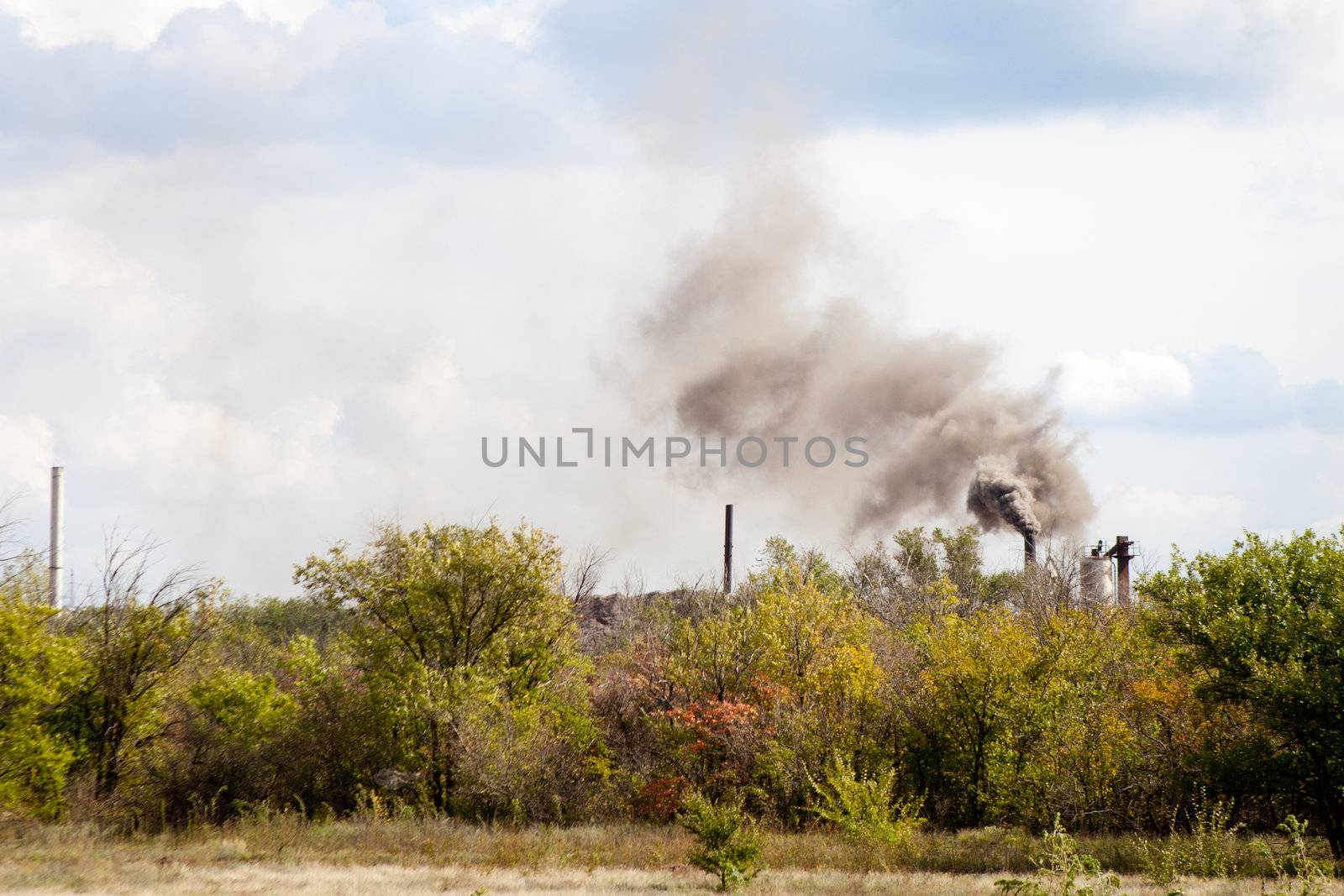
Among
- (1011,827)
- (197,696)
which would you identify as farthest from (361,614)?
(1011,827)

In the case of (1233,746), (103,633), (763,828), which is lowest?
(763,828)

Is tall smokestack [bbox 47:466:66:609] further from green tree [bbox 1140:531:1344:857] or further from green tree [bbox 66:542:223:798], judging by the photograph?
green tree [bbox 1140:531:1344:857]

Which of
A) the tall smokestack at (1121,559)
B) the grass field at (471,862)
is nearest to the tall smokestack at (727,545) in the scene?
the tall smokestack at (1121,559)

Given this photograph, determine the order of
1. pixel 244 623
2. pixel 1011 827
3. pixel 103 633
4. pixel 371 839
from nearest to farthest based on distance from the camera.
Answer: pixel 371 839
pixel 1011 827
pixel 103 633
pixel 244 623

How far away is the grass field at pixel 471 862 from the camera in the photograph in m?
18.1

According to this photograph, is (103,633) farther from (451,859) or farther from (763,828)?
(763,828)

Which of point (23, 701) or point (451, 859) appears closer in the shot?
point (451, 859)

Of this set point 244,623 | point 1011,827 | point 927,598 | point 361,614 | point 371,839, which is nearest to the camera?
point 371,839

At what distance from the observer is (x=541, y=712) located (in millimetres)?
27938

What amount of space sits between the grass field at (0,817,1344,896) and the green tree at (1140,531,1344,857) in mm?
2190

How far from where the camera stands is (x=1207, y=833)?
20.7 meters

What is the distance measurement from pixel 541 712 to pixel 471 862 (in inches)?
273

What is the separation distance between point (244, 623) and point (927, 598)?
36731mm

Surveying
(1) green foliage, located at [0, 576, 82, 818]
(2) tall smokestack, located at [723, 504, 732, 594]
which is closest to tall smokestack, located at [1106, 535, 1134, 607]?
(2) tall smokestack, located at [723, 504, 732, 594]
